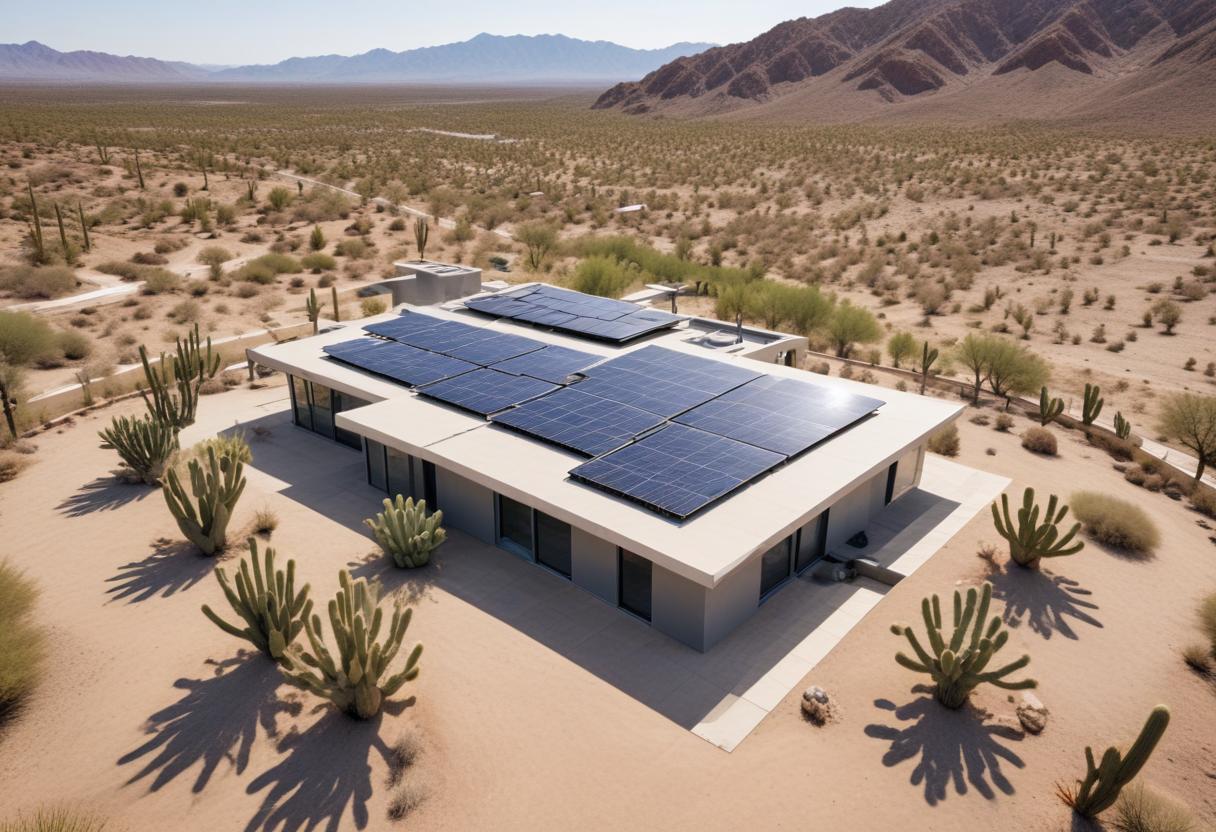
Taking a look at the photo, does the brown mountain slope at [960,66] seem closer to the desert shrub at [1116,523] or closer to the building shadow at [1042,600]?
the desert shrub at [1116,523]

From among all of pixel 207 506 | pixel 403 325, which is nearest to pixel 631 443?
pixel 207 506

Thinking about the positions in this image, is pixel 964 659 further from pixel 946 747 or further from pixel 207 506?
pixel 207 506

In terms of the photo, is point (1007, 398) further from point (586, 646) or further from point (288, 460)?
point (288, 460)

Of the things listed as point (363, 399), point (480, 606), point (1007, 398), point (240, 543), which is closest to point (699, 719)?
point (480, 606)

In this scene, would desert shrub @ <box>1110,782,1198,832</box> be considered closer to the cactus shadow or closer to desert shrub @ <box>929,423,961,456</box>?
the cactus shadow

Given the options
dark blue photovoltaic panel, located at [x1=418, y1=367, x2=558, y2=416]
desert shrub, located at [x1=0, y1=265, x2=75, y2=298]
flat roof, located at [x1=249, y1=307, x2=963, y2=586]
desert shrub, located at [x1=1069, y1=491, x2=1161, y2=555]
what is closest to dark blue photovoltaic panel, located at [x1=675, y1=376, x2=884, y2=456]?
flat roof, located at [x1=249, y1=307, x2=963, y2=586]
